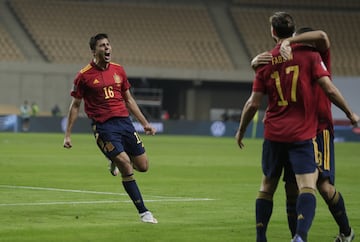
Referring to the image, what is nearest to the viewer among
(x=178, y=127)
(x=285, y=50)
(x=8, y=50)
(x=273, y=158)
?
(x=285, y=50)

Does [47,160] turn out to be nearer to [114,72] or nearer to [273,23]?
[114,72]

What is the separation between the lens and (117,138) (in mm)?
13344

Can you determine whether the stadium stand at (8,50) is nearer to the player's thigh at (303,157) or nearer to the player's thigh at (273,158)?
the player's thigh at (273,158)

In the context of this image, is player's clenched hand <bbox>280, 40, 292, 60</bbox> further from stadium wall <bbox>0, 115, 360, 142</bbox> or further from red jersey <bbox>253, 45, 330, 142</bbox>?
stadium wall <bbox>0, 115, 360, 142</bbox>

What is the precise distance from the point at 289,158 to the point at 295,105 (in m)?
0.53

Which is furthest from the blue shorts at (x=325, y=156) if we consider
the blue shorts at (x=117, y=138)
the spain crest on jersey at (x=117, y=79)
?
the spain crest on jersey at (x=117, y=79)

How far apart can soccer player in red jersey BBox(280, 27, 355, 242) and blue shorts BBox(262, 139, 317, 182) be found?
276 millimetres

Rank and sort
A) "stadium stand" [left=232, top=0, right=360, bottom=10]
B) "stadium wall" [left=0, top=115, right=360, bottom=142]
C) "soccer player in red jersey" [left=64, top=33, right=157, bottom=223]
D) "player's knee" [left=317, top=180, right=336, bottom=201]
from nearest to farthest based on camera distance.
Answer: "player's knee" [left=317, top=180, right=336, bottom=201]
"soccer player in red jersey" [left=64, top=33, right=157, bottom=223]
"stadium wall" [left=0, top=115, right=360, bottom=142]
"stadium stand" [left=232, top=0, right=360, bottom=10]

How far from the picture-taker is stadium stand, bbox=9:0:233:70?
6191 cm

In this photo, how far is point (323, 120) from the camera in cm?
1053

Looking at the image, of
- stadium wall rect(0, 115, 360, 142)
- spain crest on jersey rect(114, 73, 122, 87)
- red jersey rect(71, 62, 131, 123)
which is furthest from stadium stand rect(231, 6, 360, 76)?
red jersey rect(71, 62, 131, 123)

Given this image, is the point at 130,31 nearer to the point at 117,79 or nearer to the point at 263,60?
the point at 117,79

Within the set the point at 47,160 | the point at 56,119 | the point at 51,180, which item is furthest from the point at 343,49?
the point at 51,180

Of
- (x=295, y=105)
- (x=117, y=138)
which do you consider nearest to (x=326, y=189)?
(x=295, y=105)
